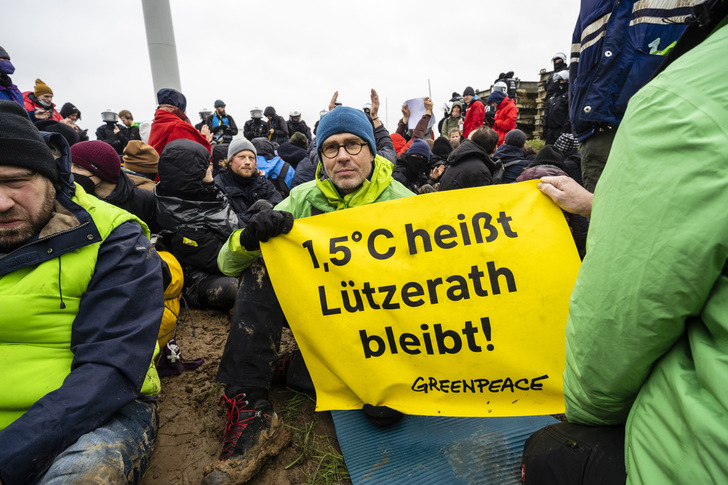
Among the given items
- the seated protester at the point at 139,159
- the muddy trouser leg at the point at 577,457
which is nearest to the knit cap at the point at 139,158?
the seated protester at the point at 139,159

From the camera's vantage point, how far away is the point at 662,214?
31.7 inches

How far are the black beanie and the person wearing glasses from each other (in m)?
0.97

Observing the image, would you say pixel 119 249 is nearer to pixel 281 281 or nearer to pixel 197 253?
pixel 281 281

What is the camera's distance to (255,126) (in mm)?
13969

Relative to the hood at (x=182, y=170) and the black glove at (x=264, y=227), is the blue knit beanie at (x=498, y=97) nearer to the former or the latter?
the hood at (x=182, y=170)

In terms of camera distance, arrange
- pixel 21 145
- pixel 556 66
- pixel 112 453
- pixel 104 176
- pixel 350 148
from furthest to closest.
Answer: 1. pixel 556 66
2. pixel 104 176
3. pixel 350 148
4. pixel 21 145
5. pixel 112 453

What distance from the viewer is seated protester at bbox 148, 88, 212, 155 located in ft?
18.3

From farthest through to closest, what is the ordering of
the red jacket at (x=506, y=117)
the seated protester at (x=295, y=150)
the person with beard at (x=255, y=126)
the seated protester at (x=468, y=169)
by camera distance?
1. the person with beard at (x=255, y=126)
2. the red jacket at (x=506, y=117)
3. the seated protester at (x=295, y=150)
4. the seated protester at (x=468, y=169)

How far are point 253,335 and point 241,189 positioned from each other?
123 inches

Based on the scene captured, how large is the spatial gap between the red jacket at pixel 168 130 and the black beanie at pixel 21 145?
4.10m

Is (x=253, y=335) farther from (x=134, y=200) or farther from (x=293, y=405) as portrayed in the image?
(x=134, y=200)

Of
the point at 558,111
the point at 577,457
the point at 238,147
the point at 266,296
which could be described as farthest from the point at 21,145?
the point at 558,111

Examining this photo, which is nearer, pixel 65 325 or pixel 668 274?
pixel 668 274

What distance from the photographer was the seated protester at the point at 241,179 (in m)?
4.89
